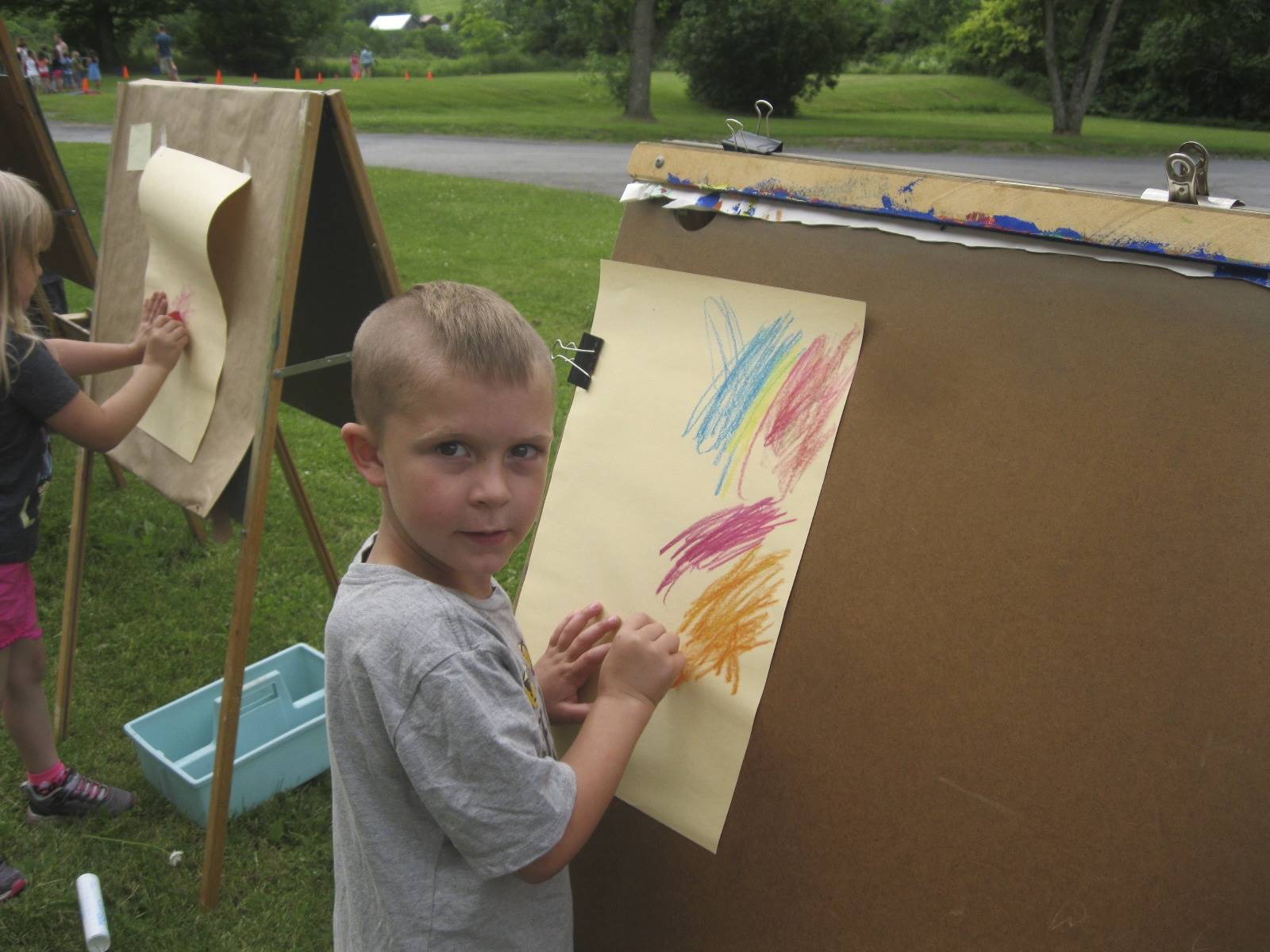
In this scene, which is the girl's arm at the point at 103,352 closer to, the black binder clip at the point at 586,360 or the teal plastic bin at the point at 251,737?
the teal plastic bin at the point at 251,737

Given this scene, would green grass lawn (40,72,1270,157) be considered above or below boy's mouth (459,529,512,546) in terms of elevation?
above

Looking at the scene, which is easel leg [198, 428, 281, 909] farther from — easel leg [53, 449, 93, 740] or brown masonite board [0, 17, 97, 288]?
brown masonite board [0, 17, 97, 288]

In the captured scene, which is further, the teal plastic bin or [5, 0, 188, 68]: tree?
[5, 0, 188, 68]: tree

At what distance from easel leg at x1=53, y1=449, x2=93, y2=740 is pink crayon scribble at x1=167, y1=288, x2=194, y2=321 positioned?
645 mm

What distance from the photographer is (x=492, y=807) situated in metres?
1.05

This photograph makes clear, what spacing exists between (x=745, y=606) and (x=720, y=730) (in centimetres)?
17

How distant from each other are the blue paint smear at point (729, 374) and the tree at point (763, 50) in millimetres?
26728

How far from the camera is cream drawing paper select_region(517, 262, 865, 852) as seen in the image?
130 cm

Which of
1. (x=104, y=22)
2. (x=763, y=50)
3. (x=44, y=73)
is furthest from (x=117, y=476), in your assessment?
(x=104, y=22)

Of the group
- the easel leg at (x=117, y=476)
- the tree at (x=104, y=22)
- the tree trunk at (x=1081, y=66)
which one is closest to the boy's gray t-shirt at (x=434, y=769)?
the easel leg at (x=117, y=476)

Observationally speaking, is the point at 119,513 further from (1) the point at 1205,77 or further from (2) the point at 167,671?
(1) the point at 1205,77

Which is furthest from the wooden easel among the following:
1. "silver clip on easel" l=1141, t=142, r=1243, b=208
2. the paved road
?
the paved road

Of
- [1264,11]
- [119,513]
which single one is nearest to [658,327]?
[119,513]

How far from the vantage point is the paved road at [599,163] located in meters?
13.2
